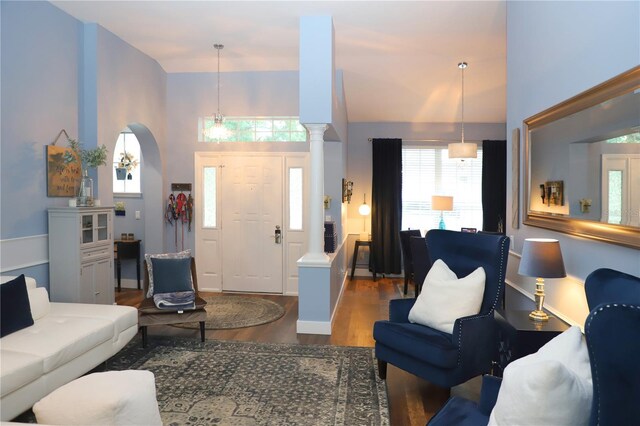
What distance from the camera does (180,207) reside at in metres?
6.58

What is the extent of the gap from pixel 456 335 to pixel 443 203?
4.60 meters

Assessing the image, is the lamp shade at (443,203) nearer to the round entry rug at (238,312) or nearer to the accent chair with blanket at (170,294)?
the round entry rug at (238,312)

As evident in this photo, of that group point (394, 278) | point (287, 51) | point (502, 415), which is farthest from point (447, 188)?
point (502, 415)

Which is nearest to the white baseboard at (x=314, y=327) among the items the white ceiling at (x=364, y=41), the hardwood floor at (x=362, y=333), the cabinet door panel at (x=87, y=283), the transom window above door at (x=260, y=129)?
the hardwood floor at (x=362, y=333)

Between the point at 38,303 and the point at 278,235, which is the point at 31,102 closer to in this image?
the point at 38,303

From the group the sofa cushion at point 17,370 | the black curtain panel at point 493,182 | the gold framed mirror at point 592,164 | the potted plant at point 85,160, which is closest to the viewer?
the gold framed mirror at point 592,164

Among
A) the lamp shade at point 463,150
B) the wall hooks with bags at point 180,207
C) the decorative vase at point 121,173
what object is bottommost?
the wall hooks with bags at point 180,207

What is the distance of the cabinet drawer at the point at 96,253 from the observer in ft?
14.7

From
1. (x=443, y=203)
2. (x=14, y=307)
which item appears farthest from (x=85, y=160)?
(x=443, y=203)

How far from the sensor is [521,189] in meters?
3.85

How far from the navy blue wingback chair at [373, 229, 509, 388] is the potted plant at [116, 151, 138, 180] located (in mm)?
5104

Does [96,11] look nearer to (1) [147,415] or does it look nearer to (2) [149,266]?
(2) [149,266]

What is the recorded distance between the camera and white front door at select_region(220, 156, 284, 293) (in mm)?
6539

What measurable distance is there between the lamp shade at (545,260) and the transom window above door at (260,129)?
164 inches
